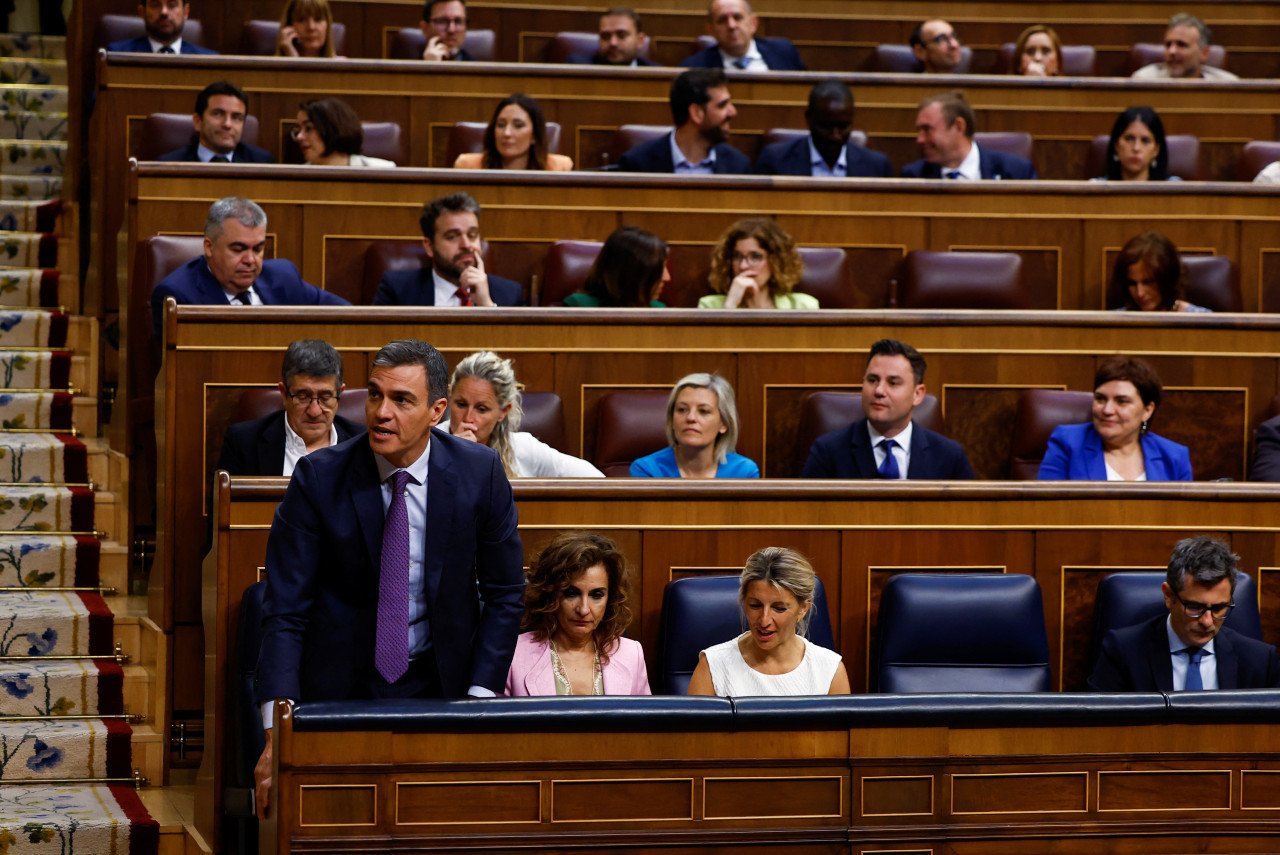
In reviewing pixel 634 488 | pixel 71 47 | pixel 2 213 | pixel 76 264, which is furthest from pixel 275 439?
pixel 71 47

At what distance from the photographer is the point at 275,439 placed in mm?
1912

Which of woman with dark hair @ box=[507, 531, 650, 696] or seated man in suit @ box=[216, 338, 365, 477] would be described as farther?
seated man in suit @ box=[216, 338, 365, 477]

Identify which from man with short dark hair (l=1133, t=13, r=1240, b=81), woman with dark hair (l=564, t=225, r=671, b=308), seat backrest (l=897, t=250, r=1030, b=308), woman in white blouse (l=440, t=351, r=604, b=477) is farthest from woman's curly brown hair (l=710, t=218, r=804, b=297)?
man with short dark hair (l=1133, t=13, r=1240, b=81)

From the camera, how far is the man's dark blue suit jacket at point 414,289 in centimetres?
242

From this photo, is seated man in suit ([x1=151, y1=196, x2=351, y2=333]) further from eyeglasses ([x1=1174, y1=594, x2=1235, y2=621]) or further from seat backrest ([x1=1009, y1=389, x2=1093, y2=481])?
eyeglasses ([x1=1174, y1=594, x2=1235, y2=621])

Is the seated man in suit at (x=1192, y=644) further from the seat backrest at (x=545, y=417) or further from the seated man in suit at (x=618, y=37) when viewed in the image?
the seated man in suit at (x=618, y=37)

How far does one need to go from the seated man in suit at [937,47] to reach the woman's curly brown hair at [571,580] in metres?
2.20

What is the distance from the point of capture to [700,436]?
2.03m

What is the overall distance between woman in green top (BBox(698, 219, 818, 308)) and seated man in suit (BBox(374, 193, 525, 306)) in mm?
346

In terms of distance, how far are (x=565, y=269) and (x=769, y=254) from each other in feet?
1.09

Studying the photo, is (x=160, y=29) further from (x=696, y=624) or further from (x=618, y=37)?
(x=696, y=624)

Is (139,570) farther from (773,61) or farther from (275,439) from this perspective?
(773,61)

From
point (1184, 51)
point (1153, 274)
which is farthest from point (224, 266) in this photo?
point (1184, 51)

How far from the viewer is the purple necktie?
1368mm
